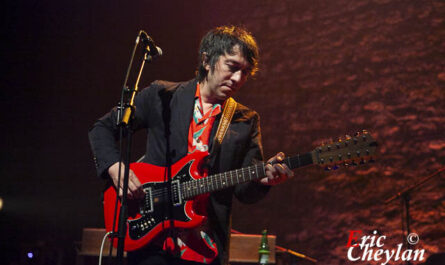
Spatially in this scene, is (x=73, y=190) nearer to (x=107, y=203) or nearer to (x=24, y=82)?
(x=24, y=82)

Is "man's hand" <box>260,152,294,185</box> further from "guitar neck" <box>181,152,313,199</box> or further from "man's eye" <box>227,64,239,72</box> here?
"man's eye" <box>227,64,239,72</box>

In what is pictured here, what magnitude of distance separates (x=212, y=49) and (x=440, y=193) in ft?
12.6

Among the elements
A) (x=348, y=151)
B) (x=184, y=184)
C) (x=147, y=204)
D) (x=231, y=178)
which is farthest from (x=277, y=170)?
(x=147, y=204)

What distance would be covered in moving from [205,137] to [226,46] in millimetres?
600

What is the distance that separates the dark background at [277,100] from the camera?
5.34 m

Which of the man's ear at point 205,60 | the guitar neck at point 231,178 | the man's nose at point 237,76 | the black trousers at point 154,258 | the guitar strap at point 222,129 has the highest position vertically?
the man's ear at point 205,60

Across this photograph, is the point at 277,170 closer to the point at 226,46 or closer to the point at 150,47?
the point at 226,46

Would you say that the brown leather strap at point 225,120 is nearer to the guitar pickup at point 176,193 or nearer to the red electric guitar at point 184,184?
the red electric guitar at point 184,184

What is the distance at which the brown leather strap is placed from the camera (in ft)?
7.88

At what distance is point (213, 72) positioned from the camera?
257 cm

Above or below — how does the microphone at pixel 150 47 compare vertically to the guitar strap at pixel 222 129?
above

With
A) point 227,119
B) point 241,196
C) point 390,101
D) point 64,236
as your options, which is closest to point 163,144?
point 227,119

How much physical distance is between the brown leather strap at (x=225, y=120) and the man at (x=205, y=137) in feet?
0.09

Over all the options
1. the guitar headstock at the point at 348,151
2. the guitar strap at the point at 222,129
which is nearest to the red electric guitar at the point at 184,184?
the guitar headstock at the point at 348,151
